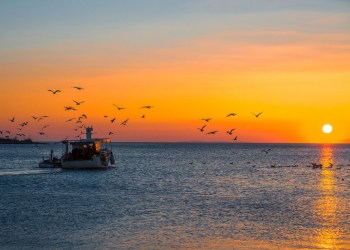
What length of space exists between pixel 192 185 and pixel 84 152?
812 inches

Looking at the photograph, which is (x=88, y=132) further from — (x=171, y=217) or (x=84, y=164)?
(x=171, y=217)

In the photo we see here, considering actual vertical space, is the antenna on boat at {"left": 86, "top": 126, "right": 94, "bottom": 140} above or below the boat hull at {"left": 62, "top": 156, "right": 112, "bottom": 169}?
above

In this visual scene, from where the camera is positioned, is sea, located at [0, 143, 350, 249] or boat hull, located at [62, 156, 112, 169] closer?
sea, located at [0, 143, 350, 249]

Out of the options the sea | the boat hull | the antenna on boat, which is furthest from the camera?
the antenna on boat

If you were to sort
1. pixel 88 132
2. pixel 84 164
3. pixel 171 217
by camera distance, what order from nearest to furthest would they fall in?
pixel 171 217 < pixel 84 164 < pixel 88 132

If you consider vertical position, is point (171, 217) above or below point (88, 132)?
below

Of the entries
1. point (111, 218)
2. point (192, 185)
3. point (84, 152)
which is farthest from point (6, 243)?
point (84, 152)

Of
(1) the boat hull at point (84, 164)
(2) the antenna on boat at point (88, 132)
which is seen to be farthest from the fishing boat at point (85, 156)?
(2) the antenna on boat at point (88, 132)

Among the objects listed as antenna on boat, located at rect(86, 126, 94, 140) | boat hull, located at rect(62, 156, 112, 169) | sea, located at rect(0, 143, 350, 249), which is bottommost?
sea, located at rect(0, 143, 350, 249)

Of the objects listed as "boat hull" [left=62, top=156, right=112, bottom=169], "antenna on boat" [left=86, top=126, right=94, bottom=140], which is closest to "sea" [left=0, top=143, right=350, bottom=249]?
"boat hull" [left=62, top=156, right=112, bottom=169]

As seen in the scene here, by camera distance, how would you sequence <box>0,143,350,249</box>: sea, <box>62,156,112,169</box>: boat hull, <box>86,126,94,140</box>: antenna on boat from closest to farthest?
<box>0,143,350,249</box>: sea → <box>62,156,112,169</box>: boat hull → <box>86,126,94,140</box>: antenna on boat

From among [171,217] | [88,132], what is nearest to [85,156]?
[88,132]

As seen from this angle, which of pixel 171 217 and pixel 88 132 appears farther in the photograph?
pixel 88 132

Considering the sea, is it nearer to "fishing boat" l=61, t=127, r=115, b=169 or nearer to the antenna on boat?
"fishing boat" l=61, t=127, r=115, b=169
